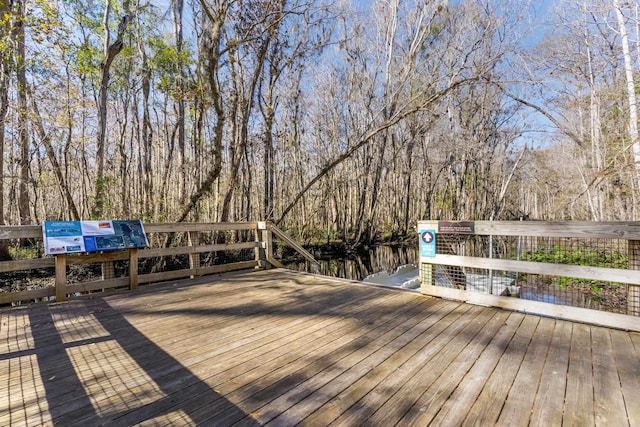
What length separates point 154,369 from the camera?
207cm

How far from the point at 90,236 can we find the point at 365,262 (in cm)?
994

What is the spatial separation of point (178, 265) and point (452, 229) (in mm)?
8106

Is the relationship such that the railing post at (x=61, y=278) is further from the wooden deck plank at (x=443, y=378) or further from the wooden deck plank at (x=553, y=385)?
the wooden deck plank at (x=553, y=385)

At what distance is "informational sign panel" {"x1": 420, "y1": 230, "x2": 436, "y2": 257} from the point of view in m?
3.75

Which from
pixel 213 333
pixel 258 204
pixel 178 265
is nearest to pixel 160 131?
pixel 258 204

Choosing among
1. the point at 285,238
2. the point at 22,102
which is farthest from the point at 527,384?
the point at 22,102

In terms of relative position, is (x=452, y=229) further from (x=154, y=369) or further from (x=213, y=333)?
(x=154, y=369)

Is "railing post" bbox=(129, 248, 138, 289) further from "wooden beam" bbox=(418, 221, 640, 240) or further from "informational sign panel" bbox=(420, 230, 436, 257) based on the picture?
"wooden beam" bbox=(418, 221, 640, 240)

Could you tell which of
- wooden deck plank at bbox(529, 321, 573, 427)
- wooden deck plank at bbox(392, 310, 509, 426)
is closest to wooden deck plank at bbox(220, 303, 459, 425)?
wooden deck plank at bbox(392, 310, 509, 426)

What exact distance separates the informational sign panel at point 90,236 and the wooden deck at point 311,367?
0.72 metres

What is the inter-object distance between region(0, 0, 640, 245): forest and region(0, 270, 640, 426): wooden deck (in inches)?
148

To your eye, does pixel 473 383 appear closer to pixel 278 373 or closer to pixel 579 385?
pixel 579 385

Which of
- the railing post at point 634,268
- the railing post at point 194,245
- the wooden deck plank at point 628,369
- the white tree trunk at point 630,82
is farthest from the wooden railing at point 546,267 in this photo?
the white tree trunk at point 630,82

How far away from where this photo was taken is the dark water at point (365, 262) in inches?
410
